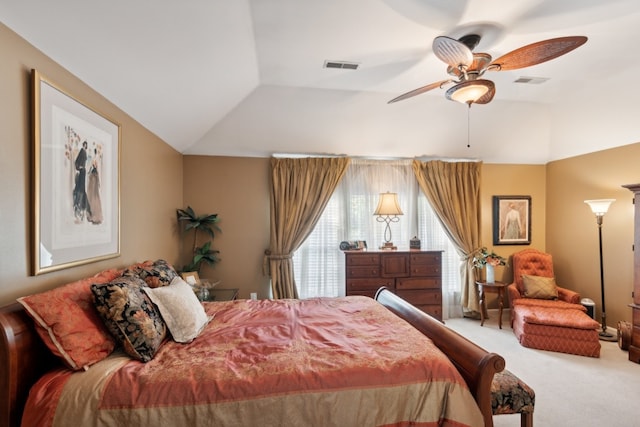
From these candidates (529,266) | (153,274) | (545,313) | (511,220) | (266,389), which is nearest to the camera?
(266,389)

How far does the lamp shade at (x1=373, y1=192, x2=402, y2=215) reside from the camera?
4199 millimetres

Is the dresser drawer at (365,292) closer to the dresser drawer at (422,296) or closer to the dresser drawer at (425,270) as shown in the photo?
the dresser drawer at (422,296)

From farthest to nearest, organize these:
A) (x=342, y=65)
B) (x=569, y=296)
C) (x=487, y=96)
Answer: (x=569, y=296), (x=342, y=65), (x=487, y=96)

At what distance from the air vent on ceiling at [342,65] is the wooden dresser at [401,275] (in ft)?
7.30

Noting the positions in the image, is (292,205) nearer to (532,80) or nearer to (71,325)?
(71,325)

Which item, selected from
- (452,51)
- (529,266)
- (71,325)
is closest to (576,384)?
(529,266)

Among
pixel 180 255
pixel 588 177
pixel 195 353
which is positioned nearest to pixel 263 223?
pixel 180 255

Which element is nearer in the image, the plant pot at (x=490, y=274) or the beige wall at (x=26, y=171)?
the beige wall at (x=26, y=171)

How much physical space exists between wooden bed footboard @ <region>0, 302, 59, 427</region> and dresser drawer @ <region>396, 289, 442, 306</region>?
368 centimetres

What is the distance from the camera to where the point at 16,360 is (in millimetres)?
1337

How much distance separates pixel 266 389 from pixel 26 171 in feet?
5.54

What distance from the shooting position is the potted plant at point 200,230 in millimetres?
4066

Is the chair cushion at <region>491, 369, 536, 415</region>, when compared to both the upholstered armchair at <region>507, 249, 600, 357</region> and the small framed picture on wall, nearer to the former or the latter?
the upholstered armchair at <region>507, 249, 600, 357</region>

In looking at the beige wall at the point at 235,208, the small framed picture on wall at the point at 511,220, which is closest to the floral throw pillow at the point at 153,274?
the beige wall at the point at 235,208
